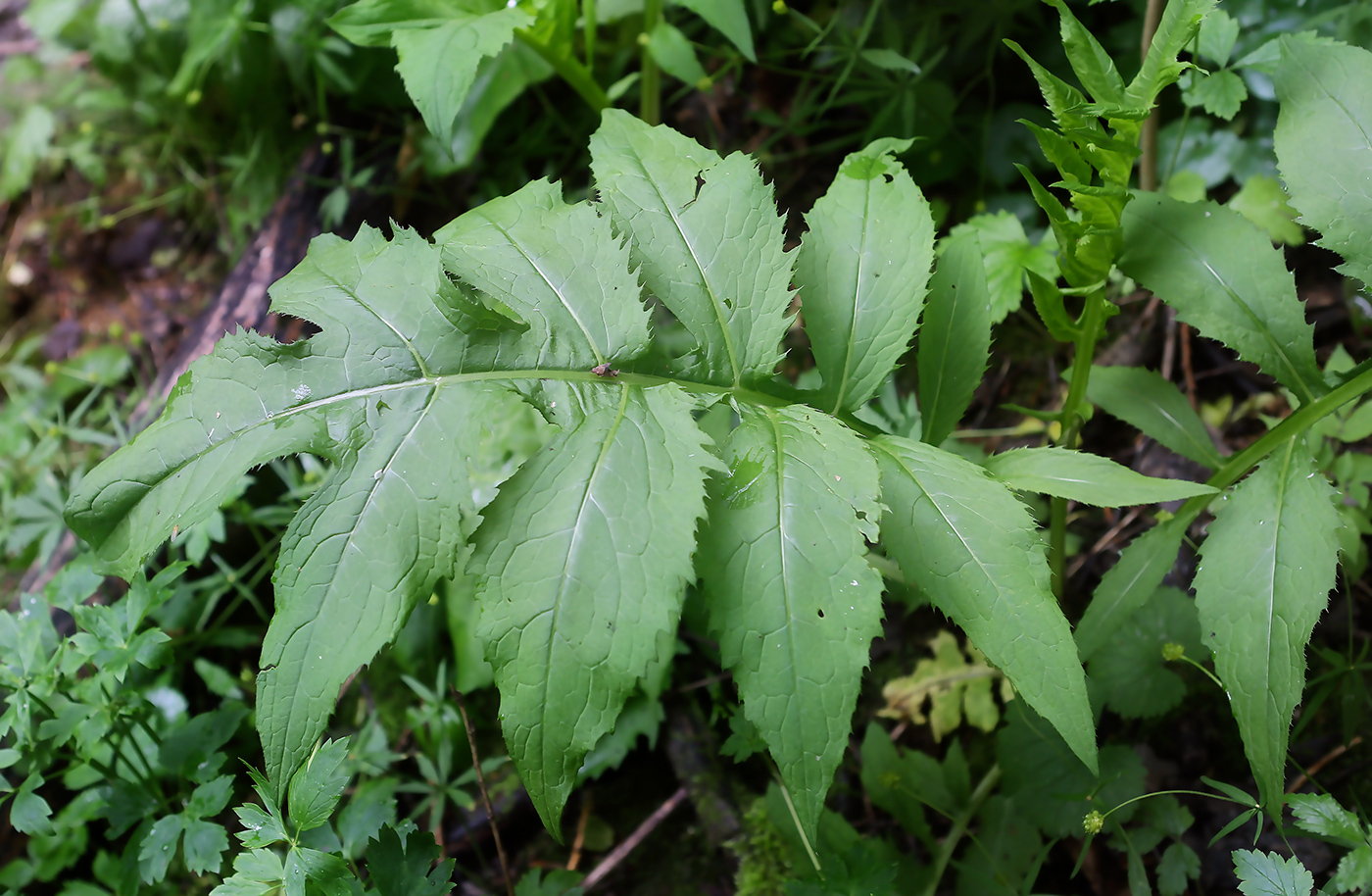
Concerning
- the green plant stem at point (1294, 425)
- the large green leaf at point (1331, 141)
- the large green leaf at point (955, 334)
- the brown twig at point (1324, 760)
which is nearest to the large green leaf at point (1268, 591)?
the green plant stem at point (1294, 425)

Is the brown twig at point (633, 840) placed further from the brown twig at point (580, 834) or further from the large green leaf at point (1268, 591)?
the large green leaf at point (1268, 591)

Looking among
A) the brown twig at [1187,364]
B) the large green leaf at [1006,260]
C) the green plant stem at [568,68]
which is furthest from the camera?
the brown twig at [1187,364]

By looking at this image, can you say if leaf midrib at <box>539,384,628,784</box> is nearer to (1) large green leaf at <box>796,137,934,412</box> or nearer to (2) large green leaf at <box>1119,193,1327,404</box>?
(1) large green leaf at <box>796,137,934,412</box>

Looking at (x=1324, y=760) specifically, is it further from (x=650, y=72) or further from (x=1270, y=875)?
(x=650, y=72)

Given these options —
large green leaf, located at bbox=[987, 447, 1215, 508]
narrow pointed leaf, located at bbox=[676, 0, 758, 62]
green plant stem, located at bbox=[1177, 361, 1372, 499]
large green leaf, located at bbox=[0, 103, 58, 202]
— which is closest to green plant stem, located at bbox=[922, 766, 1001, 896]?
green plant stem, located at bbox=[1177, 361, 1372, 499]

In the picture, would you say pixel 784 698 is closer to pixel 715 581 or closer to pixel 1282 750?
pixel 715 581

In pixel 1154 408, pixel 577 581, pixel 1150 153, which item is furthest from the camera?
pixel 1150 153

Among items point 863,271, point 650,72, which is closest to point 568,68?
point 650,72
